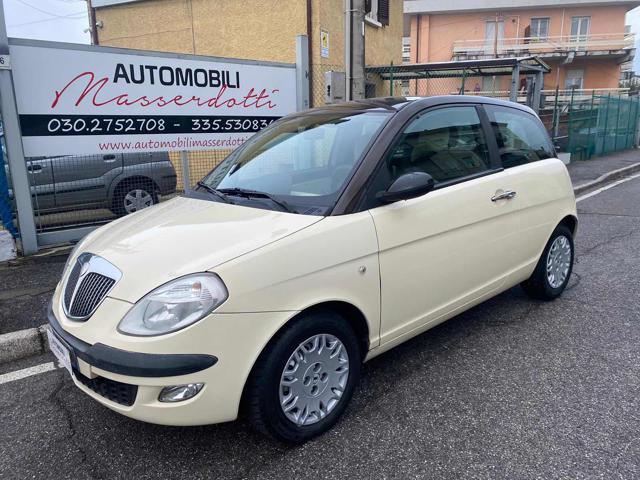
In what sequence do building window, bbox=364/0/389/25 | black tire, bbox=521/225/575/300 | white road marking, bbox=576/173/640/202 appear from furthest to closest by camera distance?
1. building window, bbox=364/0/389/25
2. white road marking, bbox=576/173/640/202
3. black tire, bbox=521/225/575/300

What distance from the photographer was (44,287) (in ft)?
15.1

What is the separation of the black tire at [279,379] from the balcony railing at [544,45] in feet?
114

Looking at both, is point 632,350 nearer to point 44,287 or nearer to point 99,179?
point 44,287

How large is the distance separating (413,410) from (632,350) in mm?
1744

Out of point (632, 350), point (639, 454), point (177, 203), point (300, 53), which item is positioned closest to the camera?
point (639, 454)

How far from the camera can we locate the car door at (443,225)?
9.29 feet

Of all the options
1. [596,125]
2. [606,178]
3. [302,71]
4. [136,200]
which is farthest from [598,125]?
[136,200]

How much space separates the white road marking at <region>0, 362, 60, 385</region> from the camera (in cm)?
328

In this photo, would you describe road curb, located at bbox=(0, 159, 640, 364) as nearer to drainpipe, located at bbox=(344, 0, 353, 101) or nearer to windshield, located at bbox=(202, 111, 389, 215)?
windshield, located at bbox=(202, 111, 389, 215)

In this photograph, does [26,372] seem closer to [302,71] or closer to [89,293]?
[89,293]

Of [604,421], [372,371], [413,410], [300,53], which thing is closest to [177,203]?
[372,371]

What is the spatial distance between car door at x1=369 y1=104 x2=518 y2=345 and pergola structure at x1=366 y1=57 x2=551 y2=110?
6.40 meters

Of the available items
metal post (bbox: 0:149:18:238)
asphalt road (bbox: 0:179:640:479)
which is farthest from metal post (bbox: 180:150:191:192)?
asphalt road (bbox: 0:179:640:479)

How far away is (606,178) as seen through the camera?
11742 mm
